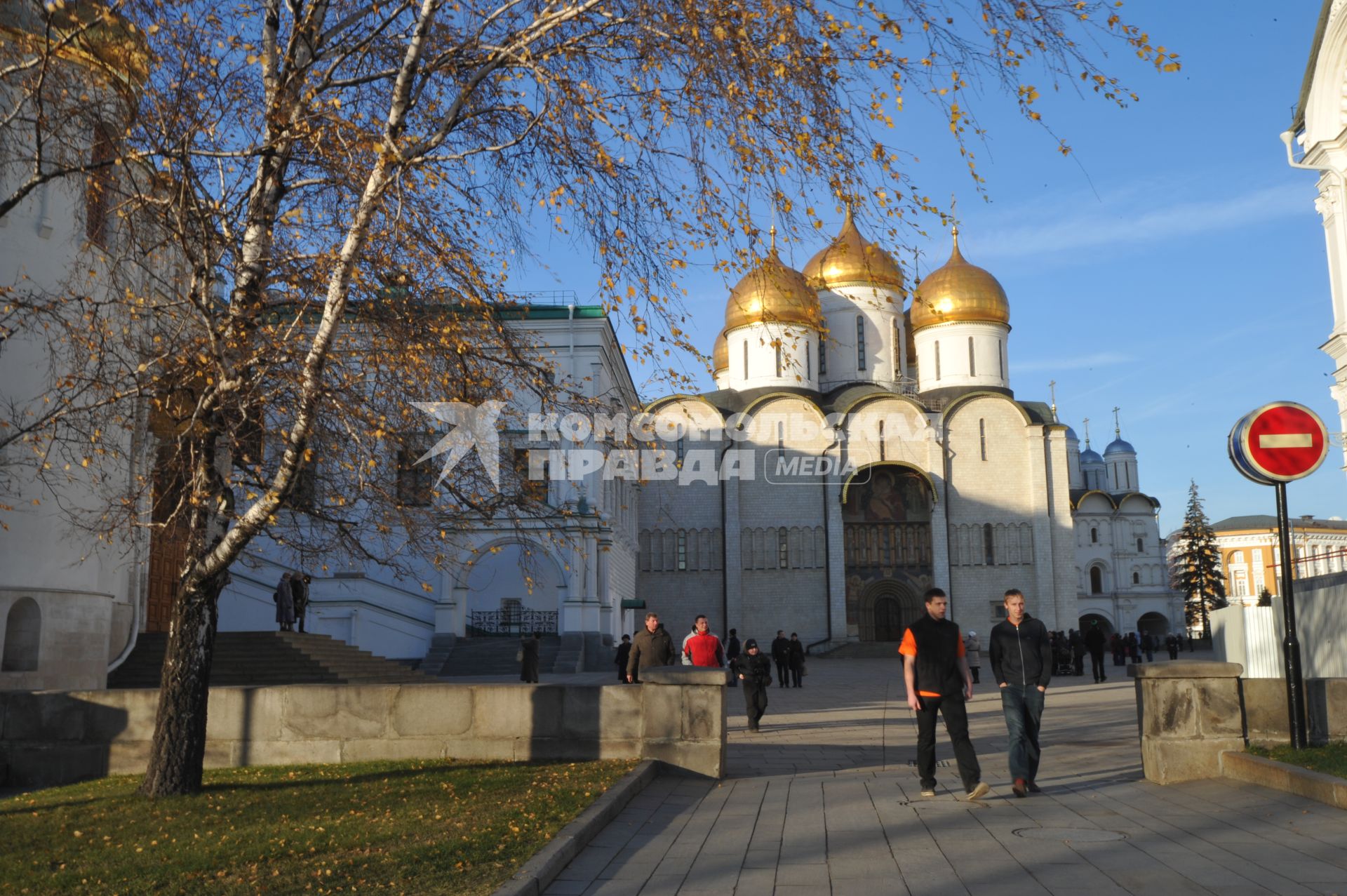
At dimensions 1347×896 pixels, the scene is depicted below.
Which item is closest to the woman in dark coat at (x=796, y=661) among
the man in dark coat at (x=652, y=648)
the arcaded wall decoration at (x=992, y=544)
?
the man in dark coat at (x=652, y=648)

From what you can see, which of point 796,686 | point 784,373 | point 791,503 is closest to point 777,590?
point 791,503

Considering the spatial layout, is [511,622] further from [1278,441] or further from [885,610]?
[1278,441]

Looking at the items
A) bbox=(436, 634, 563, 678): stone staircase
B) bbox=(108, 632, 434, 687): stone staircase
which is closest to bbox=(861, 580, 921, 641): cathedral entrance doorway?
bbox=(436, 634, 563, 678): stone staircase

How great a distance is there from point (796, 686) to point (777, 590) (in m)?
22.4

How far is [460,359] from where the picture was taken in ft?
28.7

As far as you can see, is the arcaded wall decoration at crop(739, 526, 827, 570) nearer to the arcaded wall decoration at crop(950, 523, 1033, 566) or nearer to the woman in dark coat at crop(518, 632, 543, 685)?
the arcaded wall decoration at crop(950, 523, 1033, 566)

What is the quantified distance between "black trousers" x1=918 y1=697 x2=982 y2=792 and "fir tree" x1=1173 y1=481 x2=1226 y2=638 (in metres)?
63.4

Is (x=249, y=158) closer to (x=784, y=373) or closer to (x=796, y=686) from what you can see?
(x=796, y=686)

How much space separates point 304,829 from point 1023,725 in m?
4.75

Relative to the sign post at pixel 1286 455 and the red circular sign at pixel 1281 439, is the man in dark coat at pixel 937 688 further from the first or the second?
the red circular sign at pixel 1281 439

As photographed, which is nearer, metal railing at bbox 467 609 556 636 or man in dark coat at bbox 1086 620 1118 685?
man in dark coat at bbox 1086 620 1118 685

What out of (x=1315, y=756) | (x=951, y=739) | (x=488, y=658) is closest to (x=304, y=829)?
(x=951, y=739)

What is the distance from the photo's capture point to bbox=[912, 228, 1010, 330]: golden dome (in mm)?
52938

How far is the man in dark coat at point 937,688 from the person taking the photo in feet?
26.6
